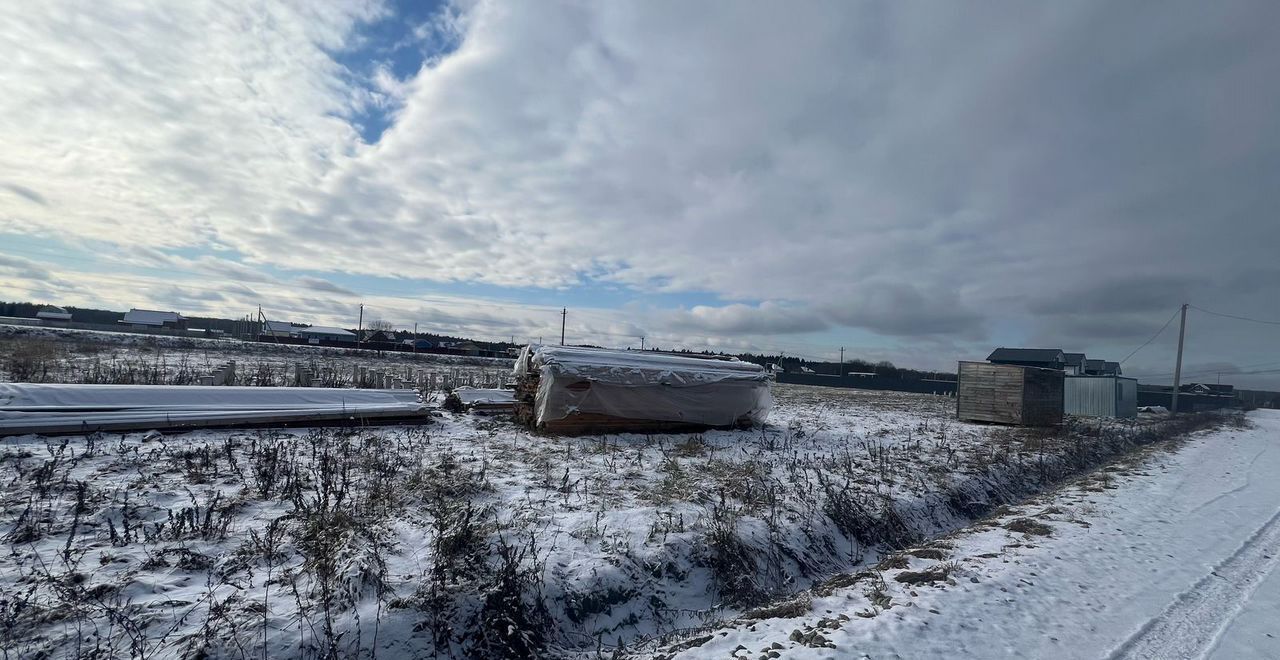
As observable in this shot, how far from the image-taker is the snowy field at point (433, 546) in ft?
12.4

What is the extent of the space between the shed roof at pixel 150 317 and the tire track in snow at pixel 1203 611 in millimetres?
94235

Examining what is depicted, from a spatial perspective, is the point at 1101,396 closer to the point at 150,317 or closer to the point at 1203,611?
the point at 1203,611

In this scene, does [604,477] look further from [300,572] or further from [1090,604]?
[1090,604]

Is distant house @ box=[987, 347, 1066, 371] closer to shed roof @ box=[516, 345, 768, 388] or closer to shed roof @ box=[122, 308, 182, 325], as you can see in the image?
shed roof @ box=[516, 345, 768, 388]

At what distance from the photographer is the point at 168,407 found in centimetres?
891

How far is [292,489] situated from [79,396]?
524 cm

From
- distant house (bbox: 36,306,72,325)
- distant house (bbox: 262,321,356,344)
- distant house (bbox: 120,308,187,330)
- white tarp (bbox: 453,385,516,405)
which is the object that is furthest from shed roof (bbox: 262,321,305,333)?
white tarp (bbox: 453,385,516,405)

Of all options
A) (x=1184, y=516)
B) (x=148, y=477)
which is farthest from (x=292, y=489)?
(x=1184, y=516)

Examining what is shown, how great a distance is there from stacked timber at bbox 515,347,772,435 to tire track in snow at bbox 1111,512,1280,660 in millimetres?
8603

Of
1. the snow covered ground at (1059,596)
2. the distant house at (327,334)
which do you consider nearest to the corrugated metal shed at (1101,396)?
the snow covered ground at (1059,596)

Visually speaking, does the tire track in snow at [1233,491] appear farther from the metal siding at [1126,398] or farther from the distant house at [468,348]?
the distant house at [468,348]

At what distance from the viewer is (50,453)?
22.1ft

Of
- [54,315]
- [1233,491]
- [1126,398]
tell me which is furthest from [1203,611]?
[54,315]

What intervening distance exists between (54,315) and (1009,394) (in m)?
103
